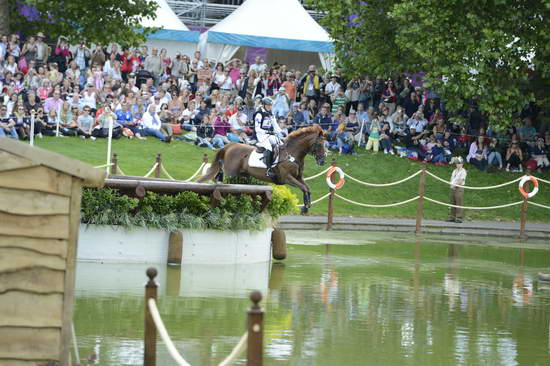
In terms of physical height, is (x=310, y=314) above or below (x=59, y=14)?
below

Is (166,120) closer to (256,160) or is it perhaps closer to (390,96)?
(390,96)

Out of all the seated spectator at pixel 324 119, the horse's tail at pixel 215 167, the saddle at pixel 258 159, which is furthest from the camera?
the seated spectator at pixel 324 119

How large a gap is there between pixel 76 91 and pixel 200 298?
17.6 meters

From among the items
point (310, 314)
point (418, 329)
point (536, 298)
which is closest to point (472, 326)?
point (418, 329)

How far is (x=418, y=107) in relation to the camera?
34.1 m

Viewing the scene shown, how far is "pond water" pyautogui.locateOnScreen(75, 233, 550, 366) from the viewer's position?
10.1 metres

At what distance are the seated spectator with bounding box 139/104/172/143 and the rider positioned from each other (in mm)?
9145

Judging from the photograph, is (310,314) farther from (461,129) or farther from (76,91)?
(461,129)

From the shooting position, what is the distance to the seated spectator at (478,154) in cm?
3319

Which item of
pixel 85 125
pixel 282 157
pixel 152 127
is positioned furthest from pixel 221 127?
pixel 282 157

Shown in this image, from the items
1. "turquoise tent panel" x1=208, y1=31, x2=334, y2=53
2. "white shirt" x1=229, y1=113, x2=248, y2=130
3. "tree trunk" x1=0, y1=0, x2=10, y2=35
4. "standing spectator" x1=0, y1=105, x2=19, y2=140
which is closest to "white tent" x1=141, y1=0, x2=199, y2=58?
"turquoise tent panel" x1=208, y1=31, x2=334, y2=53

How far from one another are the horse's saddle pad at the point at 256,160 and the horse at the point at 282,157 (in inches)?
2.7

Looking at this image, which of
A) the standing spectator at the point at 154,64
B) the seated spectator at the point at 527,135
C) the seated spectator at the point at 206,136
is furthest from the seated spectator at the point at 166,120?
the seated spectator at the point at 527,135

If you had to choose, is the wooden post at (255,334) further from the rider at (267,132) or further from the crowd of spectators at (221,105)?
the crowd of spectators at (221,105)
